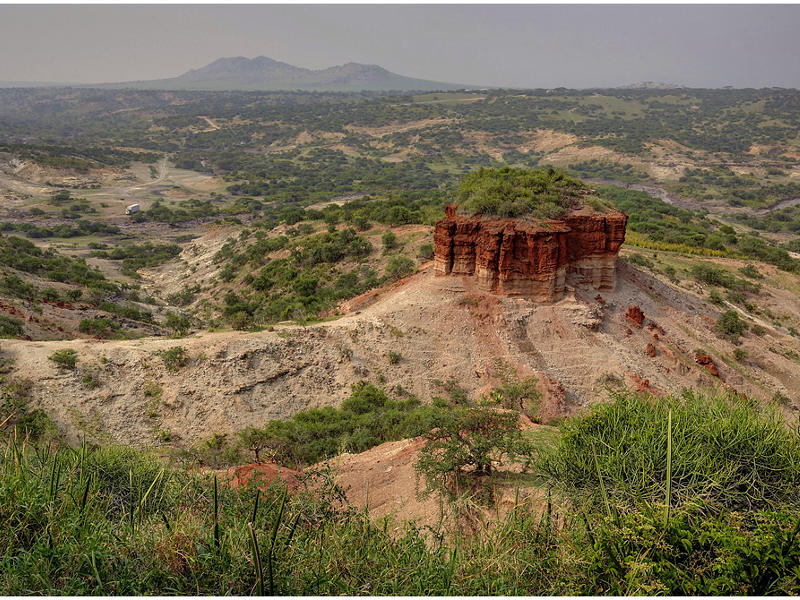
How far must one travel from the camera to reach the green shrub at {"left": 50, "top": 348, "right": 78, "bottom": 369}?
1716 centimetres

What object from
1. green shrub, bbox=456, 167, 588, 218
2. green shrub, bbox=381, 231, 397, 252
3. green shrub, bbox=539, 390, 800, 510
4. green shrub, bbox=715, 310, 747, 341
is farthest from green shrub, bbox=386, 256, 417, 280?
green shrub, bbox=539, 390, 800, 510

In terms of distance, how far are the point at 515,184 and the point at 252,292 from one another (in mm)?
23899

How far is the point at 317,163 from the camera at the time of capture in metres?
140

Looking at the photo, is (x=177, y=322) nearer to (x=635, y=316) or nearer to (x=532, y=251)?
(x=532, y=251)

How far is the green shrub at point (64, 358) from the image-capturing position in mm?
17156

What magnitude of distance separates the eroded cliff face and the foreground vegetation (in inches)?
502

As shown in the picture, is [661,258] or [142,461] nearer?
[142,461]

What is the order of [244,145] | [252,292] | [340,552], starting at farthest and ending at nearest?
[244,145] → [252,292] → [340,552]

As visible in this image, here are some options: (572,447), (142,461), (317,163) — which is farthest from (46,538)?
(317,163)

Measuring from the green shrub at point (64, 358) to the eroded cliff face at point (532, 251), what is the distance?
16818mm

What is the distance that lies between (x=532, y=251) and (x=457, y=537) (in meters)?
16.3

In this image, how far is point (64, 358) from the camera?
17203 mm

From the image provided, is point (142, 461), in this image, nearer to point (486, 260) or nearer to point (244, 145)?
point (486, 260)

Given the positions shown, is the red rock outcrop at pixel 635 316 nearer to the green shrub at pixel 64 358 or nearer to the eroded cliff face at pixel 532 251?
the eroded cliff face at pixel 532 251
